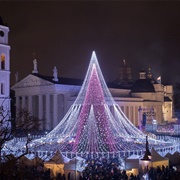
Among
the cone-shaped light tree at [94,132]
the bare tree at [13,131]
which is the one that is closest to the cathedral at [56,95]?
the cone-shaped light tree at [94,132]

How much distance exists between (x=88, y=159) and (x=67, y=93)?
1482 inches

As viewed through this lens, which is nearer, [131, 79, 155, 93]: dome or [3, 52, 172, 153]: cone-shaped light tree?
[3, 52, 172, 153]: cone-shaped light tree

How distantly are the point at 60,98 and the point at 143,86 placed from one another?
2144 centimetres

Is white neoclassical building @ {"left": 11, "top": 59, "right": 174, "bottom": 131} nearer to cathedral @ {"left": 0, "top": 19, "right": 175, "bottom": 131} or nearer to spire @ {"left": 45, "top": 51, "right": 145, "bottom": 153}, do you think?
cathedral @ {"left": 0, "top": 19, "right": 175, "bottom": 131}

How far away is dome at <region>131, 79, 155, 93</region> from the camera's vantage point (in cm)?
7782

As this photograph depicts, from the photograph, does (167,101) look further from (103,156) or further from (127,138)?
(103,156)

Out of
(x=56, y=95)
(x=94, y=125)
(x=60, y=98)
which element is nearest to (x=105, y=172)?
(x=94, y=125)

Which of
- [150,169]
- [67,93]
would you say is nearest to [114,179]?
[150,169]

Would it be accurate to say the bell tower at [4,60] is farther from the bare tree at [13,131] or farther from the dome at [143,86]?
the dome at [143,86]

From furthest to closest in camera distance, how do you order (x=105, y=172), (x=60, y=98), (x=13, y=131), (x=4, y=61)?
1. (x=60, y=98)
2. (x=4, y=61)
3. (x=105, y=172)
4. (x=13, y=131)

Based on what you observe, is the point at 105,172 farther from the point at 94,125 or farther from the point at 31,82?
the point at 31,82

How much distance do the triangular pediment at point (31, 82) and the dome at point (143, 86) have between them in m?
21.4

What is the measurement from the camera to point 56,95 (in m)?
60.4

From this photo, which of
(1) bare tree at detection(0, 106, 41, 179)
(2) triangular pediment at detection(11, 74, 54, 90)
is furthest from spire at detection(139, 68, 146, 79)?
(1) bare tree at detection(0, 106, 41, 179)
